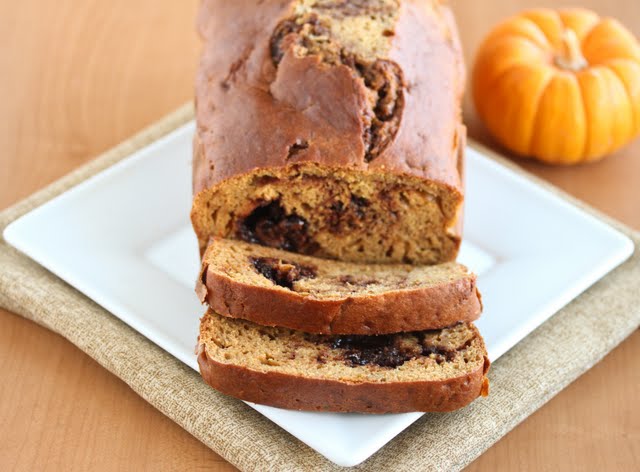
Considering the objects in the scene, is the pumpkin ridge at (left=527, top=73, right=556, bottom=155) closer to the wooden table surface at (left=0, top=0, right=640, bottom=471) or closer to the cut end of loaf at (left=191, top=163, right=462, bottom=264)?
the wooden table surface at (left=0, top=0, right=640, bottom=471)

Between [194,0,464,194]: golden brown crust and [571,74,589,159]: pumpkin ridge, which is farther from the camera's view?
[571,74,589,159]: pumpkin ridge

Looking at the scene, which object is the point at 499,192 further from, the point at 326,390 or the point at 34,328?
the point at 34,328

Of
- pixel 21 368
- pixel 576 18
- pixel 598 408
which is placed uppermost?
pixel 576 18

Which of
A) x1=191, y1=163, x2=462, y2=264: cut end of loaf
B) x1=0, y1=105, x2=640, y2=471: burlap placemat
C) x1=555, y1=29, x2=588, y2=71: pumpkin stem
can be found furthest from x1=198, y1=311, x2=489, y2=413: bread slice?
Answer: x1=555, y1=29, x2=588, y2=71: pumpkin stem

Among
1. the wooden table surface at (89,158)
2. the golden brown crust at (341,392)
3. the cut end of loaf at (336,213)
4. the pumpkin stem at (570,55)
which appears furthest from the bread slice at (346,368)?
the pumpkin stem at (570,55)

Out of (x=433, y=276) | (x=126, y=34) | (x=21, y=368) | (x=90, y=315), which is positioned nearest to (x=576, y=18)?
(x=433, y=276)
